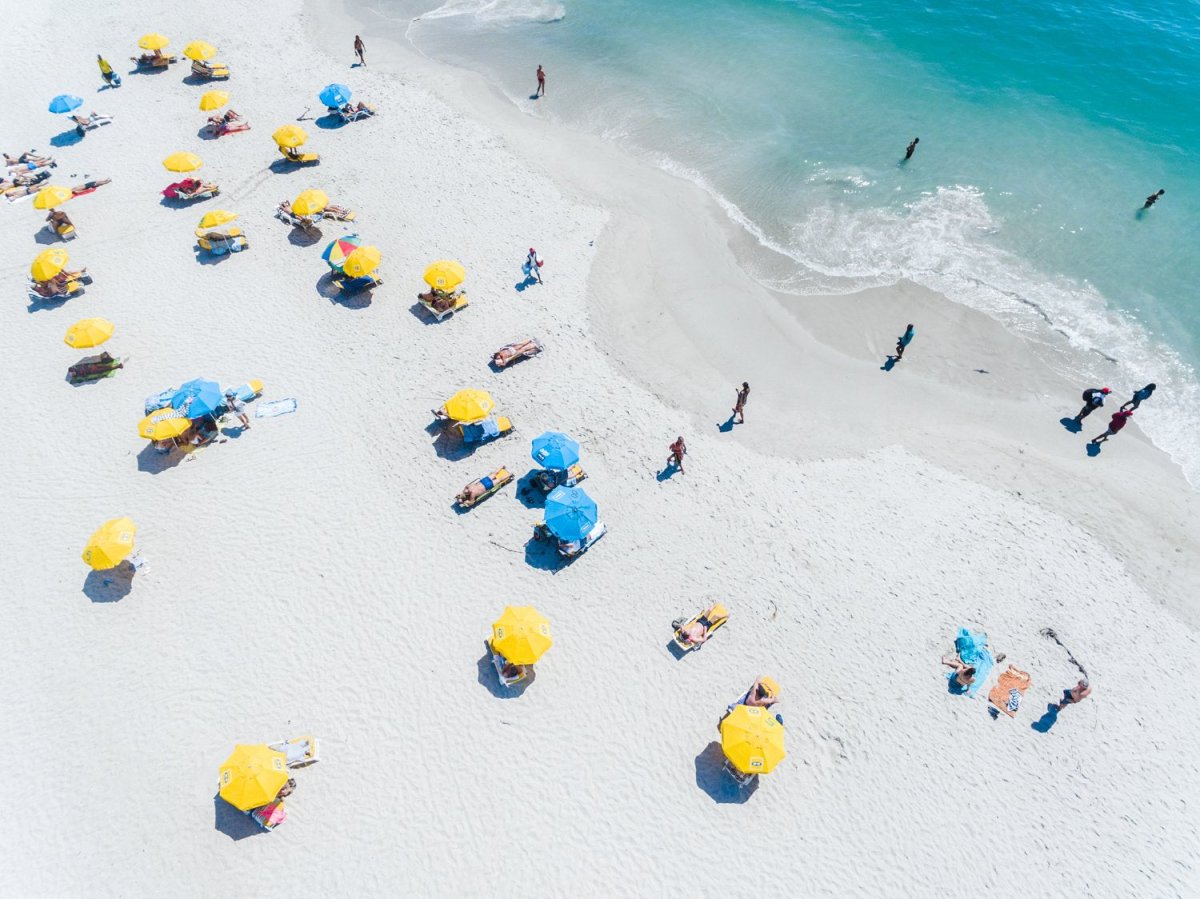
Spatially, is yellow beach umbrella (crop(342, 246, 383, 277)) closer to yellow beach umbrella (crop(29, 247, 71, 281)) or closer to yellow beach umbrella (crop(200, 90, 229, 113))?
yellow beach umbrella (crop(29, 247, 71, 281))

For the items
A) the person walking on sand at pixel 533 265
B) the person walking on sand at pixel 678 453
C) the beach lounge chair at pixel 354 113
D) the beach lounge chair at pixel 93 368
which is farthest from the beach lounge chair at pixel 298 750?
the beach lounge chair at pixel 354 113

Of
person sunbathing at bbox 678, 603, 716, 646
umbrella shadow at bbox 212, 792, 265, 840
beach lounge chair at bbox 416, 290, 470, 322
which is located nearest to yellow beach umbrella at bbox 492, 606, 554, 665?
person sunbathing at bbox 678, 603, 716, 646

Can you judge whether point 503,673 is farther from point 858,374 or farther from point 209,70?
point 209,70

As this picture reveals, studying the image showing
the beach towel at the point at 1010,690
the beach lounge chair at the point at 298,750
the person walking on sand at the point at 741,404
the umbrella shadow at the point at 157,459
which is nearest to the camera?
the beach lounge chair at the point at 298,750

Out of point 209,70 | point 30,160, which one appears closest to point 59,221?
point 30,160

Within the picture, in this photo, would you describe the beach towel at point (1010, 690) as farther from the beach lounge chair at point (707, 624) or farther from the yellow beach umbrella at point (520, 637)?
the yellow beach umbrella at point (520, 637)

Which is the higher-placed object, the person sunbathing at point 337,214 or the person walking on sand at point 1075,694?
the person sunbathing at point 337,214
